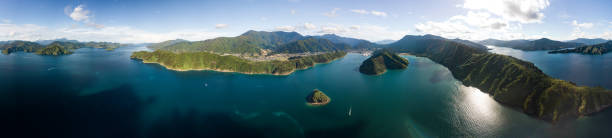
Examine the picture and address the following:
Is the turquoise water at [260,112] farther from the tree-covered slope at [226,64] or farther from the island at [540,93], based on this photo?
the tree-covered slope at [226,64]

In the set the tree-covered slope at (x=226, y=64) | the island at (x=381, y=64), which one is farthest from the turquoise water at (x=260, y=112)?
the tree-covered slope at (x=226, y=64)

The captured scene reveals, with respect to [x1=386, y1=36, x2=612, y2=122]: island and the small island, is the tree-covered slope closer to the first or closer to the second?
the small island

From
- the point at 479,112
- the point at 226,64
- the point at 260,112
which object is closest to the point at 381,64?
the point at 479,112

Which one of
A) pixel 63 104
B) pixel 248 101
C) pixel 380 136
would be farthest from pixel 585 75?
pixel 63 104

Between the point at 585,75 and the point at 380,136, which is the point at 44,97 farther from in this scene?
the point at 585,75

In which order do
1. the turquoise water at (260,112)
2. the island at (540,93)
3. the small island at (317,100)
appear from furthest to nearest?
the small island at (317,100) → the island at (540,93) → the turquoise water at (260,112)
